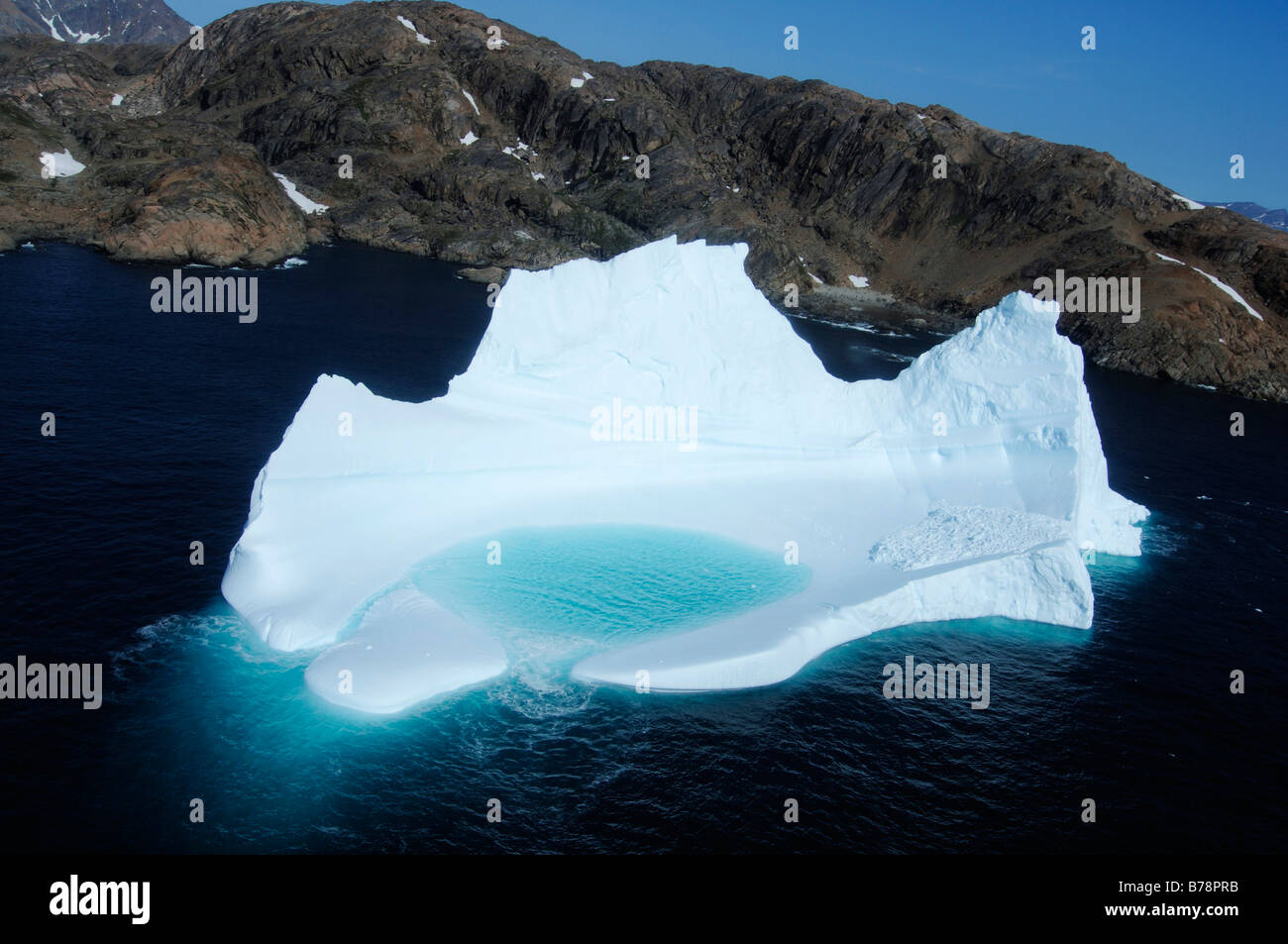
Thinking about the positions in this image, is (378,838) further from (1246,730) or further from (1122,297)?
(1122,297)

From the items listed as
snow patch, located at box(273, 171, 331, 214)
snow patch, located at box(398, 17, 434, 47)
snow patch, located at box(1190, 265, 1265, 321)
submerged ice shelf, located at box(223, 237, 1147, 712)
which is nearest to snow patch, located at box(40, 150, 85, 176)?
snow patch, located at box(273, 171, 331, 214)

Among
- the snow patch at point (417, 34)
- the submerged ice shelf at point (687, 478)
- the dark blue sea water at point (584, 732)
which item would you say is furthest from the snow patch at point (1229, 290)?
the snow patch at point (417, 34)

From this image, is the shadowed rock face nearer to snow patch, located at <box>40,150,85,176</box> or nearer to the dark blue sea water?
snow patch, located at <box>40,150,85,176</box>

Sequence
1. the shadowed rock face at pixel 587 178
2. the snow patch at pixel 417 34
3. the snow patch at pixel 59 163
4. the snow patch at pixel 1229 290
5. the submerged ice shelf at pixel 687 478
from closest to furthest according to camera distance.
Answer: the submerged ice shelf at pixel 687 478, the shadowed rock face at pixel 587 178, the snow patch at pixel 1229 290, the snow patch at pixel 59 163, the snow patch at pixel 417 34

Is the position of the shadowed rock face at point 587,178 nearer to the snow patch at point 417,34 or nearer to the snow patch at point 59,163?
the snow patch at point 417,34
